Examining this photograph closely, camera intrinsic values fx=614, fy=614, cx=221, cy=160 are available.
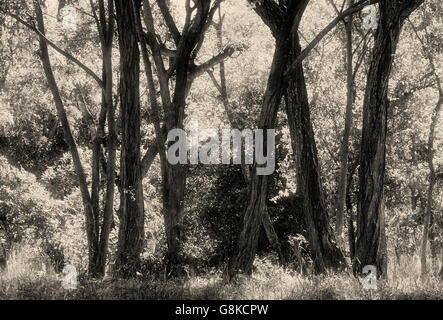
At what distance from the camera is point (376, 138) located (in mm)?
9820

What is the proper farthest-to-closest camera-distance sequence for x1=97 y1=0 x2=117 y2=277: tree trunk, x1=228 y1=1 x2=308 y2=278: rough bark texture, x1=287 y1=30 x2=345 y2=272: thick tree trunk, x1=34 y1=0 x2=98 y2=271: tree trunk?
x1=34 y1=0 x2=98 y2=271: tree trunk < x1=97 y1=0 x2=117 y2=277: tree trunk < x1=287 y1=30 x2=345 y2=272: thick tree trunk < x1=228 y1=1 x2=308 y2=278: rough bark texture

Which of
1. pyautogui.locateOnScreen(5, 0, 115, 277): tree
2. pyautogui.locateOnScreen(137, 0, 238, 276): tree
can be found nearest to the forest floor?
pyautogui.locateOnScreen(137, 0, 238, 276): tree

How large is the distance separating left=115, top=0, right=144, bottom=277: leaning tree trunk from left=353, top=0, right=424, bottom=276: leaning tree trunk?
3794 millimetres

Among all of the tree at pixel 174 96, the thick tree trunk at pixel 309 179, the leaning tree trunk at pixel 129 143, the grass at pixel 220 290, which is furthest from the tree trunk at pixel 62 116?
the grass at pixel 220 290

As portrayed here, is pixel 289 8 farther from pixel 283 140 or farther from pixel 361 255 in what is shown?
pixel 283 140

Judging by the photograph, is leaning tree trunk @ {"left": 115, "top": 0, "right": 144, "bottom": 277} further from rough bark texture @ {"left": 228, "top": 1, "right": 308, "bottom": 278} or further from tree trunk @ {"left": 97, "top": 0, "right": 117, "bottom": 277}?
tree trunk @ {"left": 97, "top": 0, "right": 117, "bottom": 277}

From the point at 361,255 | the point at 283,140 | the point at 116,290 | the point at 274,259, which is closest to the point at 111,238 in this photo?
the point at 274,259

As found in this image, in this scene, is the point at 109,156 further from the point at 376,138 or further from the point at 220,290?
the point at 220,290

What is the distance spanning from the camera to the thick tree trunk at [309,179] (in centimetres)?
1055

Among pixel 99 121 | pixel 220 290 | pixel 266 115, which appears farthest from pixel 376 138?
pixel 99 121

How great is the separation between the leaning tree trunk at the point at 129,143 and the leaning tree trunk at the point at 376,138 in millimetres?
3794

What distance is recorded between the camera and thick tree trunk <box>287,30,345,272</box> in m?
10.6

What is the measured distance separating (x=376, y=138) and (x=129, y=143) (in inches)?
164

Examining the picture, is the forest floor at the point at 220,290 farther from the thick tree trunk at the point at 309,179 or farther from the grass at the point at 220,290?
the thick tree trunk at the point at 309,179
